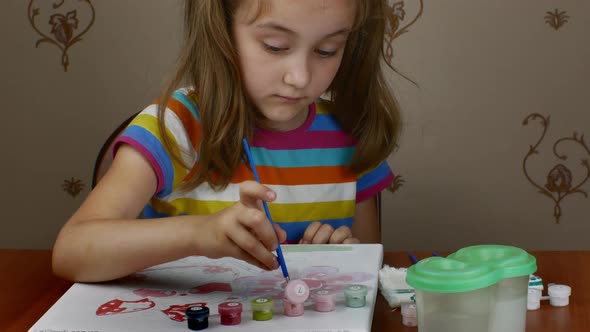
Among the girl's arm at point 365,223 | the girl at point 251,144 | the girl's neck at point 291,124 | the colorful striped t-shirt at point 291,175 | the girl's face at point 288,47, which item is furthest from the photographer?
the girl's arm at point 365,223

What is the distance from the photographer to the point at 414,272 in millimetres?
594

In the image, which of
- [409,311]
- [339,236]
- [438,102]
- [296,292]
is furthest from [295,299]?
[438,102]

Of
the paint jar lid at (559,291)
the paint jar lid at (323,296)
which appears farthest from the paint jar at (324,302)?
the paint jar lid at (559,291)

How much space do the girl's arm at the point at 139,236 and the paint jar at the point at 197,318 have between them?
0.10 metres

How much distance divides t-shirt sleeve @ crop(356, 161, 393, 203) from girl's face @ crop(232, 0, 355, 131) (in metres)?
0.30

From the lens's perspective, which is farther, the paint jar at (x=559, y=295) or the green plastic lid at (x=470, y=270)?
the paint jar at (x=559, y=295)

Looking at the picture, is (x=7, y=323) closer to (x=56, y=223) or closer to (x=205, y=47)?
(x=205, y=47)

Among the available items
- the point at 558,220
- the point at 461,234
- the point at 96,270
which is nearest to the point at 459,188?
the point at 461,234

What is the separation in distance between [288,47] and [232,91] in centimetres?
14

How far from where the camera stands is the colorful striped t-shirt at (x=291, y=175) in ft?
3.57

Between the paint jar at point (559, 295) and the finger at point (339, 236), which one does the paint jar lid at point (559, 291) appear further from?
the finger at point (339, 236)

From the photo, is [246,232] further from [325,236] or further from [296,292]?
[325,236]

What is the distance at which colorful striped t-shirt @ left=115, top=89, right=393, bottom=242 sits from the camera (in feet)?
3.57

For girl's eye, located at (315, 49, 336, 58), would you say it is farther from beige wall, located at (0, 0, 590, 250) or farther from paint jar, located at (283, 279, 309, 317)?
beige wall, located at (0, 0, 590, 250)
